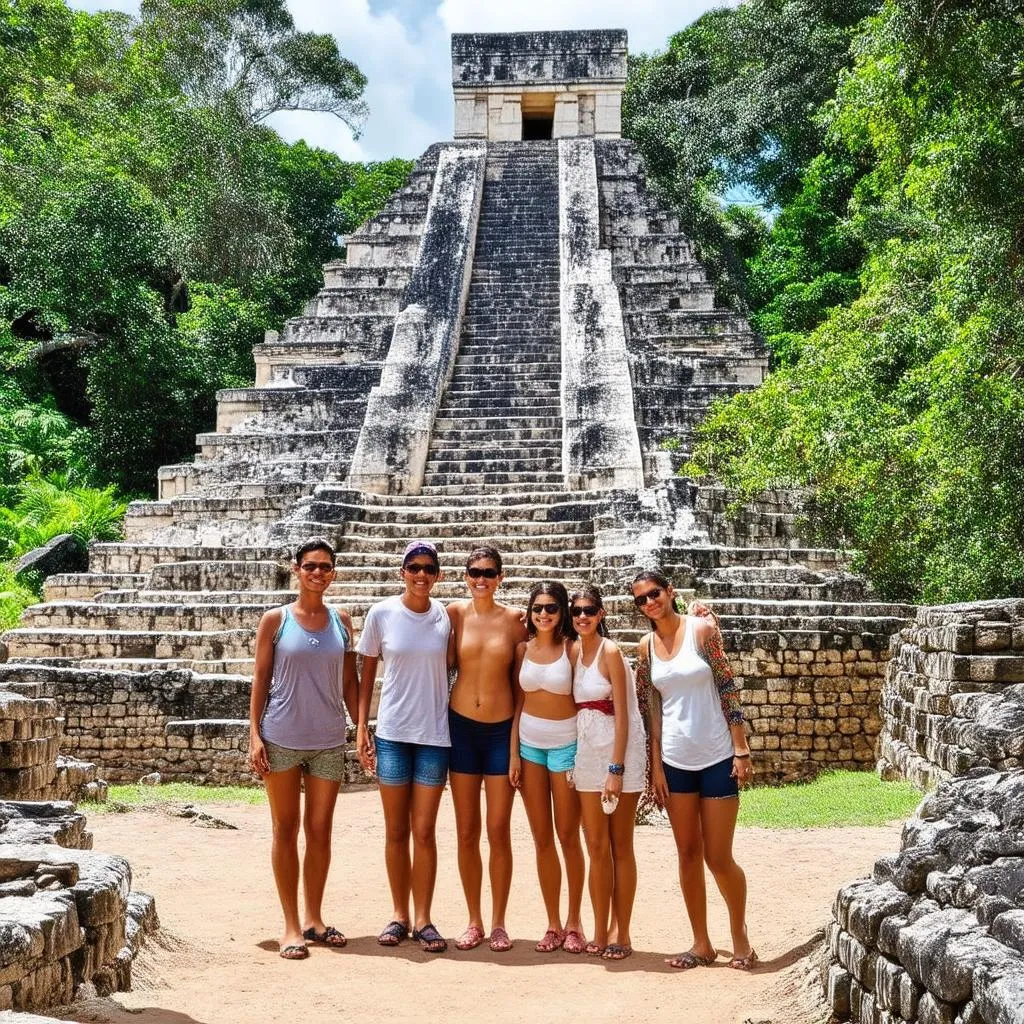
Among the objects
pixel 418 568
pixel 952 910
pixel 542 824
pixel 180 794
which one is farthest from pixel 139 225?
pixel 952 910

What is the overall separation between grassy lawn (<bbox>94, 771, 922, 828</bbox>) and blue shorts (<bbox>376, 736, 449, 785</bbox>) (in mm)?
3084

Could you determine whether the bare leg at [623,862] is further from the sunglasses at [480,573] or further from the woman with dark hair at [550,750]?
the sunglasses at [480,573]

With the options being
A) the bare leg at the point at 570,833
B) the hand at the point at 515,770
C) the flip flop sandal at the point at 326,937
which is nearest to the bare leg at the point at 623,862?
the bare leg at the point at 570,833

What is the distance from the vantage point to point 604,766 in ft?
15.2

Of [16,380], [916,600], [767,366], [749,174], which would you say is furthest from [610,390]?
[749,174]

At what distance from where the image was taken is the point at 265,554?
10.9 metres

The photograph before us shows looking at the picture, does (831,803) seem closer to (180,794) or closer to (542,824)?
(542,824)

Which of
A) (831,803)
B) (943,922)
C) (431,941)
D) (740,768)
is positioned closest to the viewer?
(943,922)

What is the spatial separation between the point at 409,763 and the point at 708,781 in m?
1.10

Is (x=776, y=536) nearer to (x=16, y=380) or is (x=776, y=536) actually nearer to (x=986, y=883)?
(x=986, y=883)

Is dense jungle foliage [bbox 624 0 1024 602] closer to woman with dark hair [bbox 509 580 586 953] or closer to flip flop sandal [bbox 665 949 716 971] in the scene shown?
woman with dark hair [bbox 509 580 586 953]

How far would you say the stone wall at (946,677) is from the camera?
23.0 ft

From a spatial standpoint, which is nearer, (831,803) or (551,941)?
(551,941)

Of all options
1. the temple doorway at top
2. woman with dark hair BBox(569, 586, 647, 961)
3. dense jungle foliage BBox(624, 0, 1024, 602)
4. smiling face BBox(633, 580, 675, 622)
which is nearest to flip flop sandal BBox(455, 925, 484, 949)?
woman with dark hair BBox(569, 586, 647, 961)
